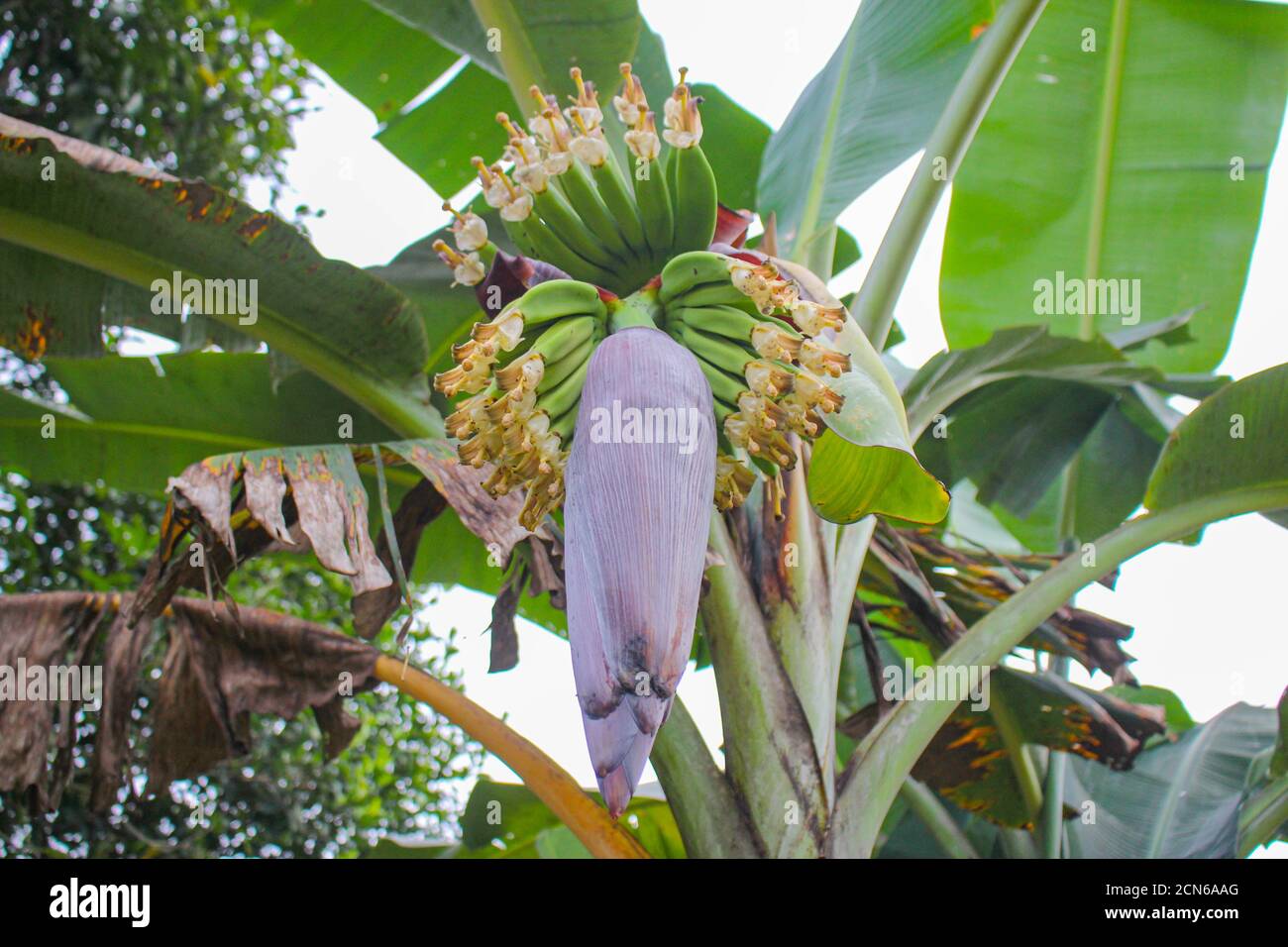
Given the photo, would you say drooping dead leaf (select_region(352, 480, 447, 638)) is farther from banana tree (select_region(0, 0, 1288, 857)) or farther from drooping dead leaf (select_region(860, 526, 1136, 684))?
drooping dead leaf (select_region(860, 526, 1136, 684))

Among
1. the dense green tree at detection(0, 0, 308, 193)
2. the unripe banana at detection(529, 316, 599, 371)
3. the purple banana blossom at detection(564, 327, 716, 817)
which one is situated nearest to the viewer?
the purple banana blossom at detection(564, 327, 716, 817)

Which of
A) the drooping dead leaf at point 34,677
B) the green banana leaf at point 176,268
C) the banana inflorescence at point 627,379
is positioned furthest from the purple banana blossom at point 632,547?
the drooping dead leaf at point 34,677

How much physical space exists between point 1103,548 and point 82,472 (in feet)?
5.65

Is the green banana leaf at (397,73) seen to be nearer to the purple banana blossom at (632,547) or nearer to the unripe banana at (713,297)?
the unripe banana at (713,297)

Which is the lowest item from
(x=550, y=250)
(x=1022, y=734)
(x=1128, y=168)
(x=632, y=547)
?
(x=1022, y=734)

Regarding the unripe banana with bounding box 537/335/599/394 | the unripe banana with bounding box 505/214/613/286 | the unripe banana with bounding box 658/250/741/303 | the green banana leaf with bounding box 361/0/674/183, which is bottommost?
the unripe banana with bounding box 537/335/599/394

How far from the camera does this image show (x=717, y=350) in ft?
3.51

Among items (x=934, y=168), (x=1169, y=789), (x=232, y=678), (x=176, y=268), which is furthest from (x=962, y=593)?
(x=176, y=268)

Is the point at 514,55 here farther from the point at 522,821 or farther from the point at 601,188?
the point at 522,821

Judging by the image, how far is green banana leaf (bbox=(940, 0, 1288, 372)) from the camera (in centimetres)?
209

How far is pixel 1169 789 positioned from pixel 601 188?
1.59 m

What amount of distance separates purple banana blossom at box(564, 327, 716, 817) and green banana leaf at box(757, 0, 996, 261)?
0.91 meters

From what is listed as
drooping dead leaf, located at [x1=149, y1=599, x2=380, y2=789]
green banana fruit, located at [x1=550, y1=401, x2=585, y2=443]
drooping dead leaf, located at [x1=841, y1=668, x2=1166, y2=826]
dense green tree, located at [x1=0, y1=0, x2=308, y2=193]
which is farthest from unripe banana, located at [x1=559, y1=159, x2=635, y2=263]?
dense green tree, located at [x1=0, y1=0, x2=308, y2=193]
